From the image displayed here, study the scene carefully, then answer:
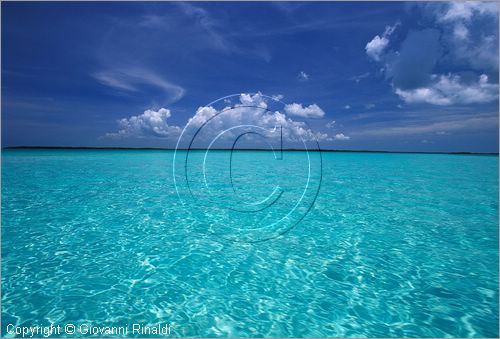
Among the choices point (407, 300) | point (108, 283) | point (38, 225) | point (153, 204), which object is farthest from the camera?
point (153, 204)

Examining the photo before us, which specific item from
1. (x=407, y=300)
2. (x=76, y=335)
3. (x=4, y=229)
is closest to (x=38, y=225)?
(x=4, y=229)

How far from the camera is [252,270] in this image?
8.45 meters

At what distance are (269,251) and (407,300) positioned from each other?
4482mm

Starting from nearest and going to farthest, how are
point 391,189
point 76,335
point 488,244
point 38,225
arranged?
1. point 76,335
2. point 488,244
3. point 38,225
4. point 391,189

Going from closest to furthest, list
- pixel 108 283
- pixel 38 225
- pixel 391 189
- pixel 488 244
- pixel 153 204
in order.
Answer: pixel 108 283 → pixel 488 244 → pixel 38 225 → pixel 153 204 → pixel 391 189

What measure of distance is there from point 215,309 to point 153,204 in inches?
431

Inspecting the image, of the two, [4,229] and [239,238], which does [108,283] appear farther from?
[4,229]

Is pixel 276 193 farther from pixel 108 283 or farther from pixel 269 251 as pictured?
pixel 108 283

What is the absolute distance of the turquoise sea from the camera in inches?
244

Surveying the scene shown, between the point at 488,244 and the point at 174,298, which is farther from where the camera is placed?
the point at 488,244

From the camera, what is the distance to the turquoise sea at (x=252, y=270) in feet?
20.4

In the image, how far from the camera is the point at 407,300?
271 inches

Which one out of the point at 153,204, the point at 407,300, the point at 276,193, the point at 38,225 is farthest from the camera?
the point at 276,193

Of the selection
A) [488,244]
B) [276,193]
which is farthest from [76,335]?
[276,193]
